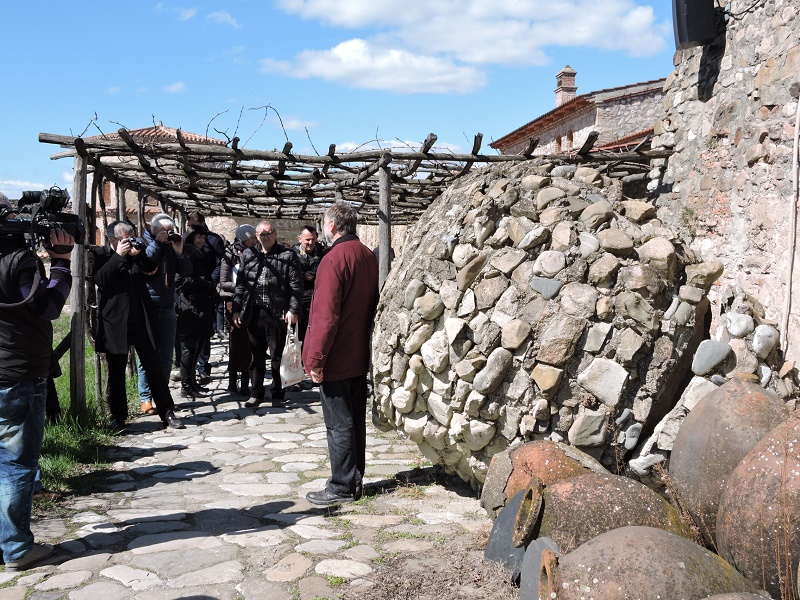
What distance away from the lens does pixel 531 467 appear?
12.2 feet

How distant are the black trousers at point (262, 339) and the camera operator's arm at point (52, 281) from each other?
3.83 meters

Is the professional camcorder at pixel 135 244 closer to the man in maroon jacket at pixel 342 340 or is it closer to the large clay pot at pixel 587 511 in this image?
the man in maroon jacket at pixel 342 340

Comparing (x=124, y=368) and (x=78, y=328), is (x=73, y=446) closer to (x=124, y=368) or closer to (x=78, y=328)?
(x=124, y=368)

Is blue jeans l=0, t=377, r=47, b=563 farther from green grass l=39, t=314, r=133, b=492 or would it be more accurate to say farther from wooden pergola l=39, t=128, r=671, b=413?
wooden pergola l=39, t=128, r=671, b=413

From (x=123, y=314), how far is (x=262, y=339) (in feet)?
5.84

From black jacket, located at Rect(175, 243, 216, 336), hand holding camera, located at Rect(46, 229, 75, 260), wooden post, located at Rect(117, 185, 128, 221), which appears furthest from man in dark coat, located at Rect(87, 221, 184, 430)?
hand holding camera, located at Rect(46, 229, 75, 260)

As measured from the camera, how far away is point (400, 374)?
461cm

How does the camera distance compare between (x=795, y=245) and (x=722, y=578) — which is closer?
(x=722, y=578)

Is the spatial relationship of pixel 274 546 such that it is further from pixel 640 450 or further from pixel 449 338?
pixel 640 450

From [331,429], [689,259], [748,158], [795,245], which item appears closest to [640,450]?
[689,259]

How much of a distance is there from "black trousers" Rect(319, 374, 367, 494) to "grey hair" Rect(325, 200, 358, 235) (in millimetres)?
1038

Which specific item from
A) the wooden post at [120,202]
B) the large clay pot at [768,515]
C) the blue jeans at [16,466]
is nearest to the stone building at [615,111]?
the wooden post at [120,202]

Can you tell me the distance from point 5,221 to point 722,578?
3758 millimetres

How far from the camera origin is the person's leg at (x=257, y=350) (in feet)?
26.0
